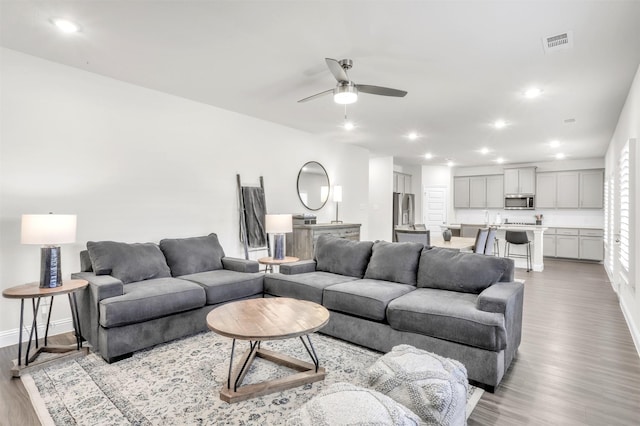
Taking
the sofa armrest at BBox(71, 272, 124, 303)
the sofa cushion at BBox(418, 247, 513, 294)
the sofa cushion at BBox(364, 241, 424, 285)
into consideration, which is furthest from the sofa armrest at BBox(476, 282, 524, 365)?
the sofa armrest at BBox(71, 272, 124, 303)

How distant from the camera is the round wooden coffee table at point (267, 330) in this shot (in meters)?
2.10

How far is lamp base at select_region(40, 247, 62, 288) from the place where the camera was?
2711 millimetres

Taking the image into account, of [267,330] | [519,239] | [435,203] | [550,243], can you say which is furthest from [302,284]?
[550,243]

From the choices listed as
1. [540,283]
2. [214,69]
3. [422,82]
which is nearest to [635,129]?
[422,82]

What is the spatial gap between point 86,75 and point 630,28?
4880 mm

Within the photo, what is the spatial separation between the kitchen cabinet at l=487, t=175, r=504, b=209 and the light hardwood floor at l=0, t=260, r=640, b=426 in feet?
18.5

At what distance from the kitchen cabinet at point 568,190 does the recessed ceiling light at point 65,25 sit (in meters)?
10.3

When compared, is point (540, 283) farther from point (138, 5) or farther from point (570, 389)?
point (138, 5)

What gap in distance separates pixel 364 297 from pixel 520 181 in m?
8.33

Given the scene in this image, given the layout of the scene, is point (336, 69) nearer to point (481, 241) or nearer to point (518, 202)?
point (481, 241)

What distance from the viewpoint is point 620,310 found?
13.9 ft

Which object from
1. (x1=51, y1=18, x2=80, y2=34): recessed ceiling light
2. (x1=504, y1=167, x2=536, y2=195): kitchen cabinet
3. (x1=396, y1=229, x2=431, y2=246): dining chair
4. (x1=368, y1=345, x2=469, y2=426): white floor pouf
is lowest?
(x1=368, y1=345, x2=469, y2=426): white floor pouf

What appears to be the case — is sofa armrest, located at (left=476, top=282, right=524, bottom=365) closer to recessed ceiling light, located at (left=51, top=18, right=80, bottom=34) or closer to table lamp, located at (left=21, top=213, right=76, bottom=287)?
table lamp, located at (left=21, top=213, right=76, bottom=287)

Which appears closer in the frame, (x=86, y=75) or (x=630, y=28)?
(x=630, y=28)
